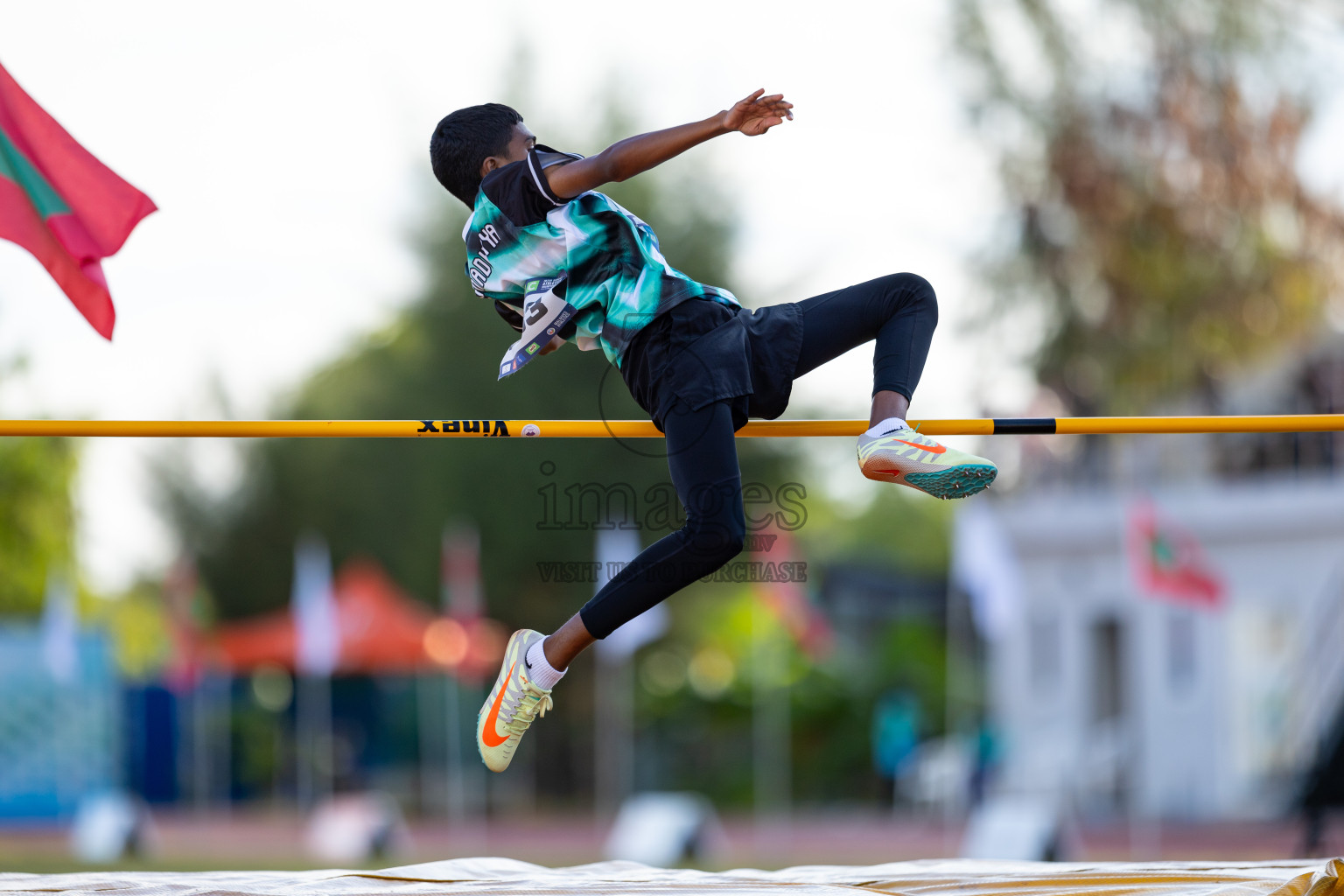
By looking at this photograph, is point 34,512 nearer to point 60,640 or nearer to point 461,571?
point 60,640

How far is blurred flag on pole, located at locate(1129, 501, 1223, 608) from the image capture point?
48.2 feet

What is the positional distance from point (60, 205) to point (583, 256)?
6.27 feet

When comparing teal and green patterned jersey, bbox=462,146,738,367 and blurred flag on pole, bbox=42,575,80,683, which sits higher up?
teal and green patterned jersey, bbox=462,146,738,367

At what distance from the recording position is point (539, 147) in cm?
383

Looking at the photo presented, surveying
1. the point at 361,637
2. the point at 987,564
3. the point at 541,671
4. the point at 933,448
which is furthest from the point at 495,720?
the point at 361,637

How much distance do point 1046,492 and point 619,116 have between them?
10.7 meters

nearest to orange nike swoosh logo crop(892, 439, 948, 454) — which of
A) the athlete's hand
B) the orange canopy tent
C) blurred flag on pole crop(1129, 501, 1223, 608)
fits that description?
the athlete's hand

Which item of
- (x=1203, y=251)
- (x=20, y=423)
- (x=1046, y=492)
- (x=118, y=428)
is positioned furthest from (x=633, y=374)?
(x=1046, y=492)

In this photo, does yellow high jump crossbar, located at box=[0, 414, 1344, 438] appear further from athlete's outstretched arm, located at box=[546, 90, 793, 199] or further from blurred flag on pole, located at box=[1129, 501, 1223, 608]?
blurred flag on pole, located at box=[1129, 501, 1223, 608]

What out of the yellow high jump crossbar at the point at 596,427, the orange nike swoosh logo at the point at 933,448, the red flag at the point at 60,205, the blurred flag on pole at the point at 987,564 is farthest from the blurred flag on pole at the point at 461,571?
the orange nike swoosh logo at the point at 933,448

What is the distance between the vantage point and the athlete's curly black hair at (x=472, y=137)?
3.93m

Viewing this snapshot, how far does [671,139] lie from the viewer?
3.62 m

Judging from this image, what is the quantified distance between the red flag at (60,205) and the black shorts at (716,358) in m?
1.83

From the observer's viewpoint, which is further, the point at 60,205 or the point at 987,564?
the point at 987,564
